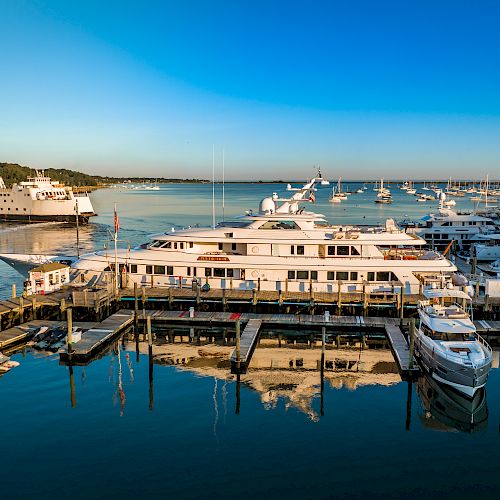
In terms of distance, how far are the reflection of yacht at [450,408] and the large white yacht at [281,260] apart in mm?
10588

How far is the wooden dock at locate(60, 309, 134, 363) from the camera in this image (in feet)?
83.8

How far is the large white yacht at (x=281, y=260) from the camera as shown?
33531 millimetres

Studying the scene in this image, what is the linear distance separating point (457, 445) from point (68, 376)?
17378 millimetres

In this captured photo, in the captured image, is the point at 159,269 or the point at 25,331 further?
the point at 159,269

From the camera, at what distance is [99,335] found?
2791cm

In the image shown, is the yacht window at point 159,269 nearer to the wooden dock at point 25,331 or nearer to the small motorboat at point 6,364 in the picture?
the wooden dock at point 25,331

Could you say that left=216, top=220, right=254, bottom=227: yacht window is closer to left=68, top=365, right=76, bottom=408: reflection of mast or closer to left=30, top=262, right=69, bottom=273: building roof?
left=30, top=262, right=69, bottom=273: building roof

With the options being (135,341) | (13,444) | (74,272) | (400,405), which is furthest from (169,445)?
(74,272)

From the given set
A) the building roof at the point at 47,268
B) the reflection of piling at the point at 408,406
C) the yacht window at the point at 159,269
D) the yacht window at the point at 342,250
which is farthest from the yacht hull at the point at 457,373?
the building roof at the point at 47,268

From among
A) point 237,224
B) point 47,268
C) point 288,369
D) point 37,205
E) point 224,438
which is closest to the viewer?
point 224,438

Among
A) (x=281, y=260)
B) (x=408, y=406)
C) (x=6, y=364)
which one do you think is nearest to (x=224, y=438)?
(x=408, y=406)

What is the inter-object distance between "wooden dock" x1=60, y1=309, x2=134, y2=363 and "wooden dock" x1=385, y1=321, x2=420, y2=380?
51.2 ft

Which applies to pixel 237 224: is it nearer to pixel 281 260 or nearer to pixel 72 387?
pixel 281 260

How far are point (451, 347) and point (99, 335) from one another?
18.3m
